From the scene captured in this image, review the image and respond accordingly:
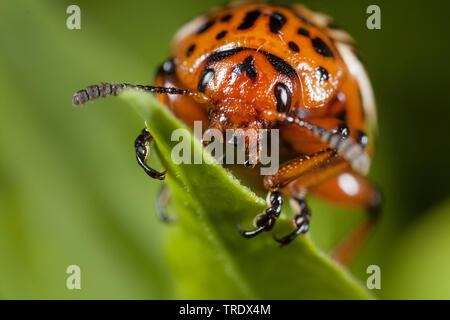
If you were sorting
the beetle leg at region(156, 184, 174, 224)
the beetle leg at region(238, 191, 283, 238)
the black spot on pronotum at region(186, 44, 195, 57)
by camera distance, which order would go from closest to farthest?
the beetle leg at region(238, 191, 283, 238), the black spot on pronotum at region(186, 44, 195, 57), the beetle leg at region(156, 184, 174, 224)

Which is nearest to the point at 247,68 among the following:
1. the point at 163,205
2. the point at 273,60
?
the point at 273,60

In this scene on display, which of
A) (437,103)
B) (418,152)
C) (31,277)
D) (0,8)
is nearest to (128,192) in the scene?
(31,277)

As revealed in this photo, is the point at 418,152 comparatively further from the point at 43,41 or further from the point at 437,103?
the point at 43,41

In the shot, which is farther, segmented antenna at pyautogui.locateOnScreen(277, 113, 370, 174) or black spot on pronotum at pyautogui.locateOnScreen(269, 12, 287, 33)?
black spot on pronotum at pyautogui.locateOnScreen(269, 12, 287, 33)

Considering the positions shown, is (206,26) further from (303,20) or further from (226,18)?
(303,20)

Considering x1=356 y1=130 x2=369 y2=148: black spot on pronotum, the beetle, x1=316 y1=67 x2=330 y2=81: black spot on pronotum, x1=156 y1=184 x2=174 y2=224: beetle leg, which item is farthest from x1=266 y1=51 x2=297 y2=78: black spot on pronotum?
x1=156 y1=184 x2=174 y2=224: beetle leg

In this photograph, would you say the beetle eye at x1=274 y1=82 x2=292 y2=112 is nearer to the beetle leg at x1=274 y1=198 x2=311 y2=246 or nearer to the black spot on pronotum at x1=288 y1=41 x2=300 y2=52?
the black spot on pronotum at x1=288 y1=41 x2=300 y2=52
